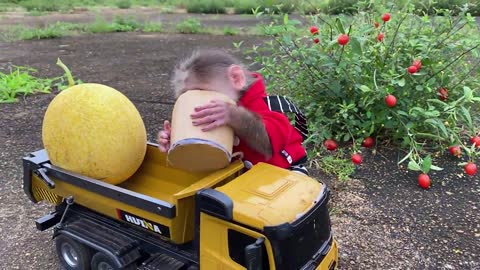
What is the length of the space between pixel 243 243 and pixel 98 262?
81cm

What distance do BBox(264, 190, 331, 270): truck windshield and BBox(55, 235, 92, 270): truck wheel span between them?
1.02 meters

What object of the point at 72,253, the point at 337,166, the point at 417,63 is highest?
the point at 417,63

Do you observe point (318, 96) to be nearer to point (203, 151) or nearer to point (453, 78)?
point (453, 78)

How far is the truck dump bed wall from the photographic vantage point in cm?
204

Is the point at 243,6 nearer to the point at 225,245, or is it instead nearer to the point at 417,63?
the point at 417,63

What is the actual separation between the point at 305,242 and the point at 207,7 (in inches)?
492

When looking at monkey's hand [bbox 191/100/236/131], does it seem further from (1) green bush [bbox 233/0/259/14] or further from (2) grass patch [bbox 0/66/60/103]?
(1) green bush [bbox 233/0/259/14]

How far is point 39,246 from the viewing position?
2650 millimetres

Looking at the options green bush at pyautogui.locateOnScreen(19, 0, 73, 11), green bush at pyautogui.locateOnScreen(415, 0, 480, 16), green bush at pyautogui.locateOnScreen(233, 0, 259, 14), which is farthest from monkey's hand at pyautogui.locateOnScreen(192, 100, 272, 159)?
green bush at pyautogui.locateOnScreen(19, 0, 73, 11)

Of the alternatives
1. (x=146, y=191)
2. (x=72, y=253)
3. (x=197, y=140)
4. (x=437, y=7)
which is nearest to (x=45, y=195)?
(x=72, y=253)

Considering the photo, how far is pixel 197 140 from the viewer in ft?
6.46

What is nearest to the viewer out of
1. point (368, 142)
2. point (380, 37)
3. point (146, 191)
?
point (146, 191)

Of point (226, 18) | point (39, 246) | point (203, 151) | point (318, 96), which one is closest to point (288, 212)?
point (203, 151)

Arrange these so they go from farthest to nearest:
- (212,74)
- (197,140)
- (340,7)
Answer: (340,7), (212,74), (197,140)
